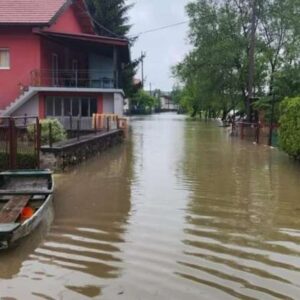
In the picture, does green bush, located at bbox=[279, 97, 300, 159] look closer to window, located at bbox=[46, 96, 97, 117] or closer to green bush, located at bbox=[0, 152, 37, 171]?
green bush, located at bbox=[0, 152, 37, 171]

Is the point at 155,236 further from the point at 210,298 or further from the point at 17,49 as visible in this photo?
the point at 17,49

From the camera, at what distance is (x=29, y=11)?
30.2 m

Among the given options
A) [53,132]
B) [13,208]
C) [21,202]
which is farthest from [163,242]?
[53,132]

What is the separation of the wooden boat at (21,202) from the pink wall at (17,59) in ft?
64.7

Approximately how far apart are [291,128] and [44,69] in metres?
17.5

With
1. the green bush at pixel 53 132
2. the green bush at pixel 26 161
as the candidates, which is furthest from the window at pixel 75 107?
the green bush at pixel 26 161

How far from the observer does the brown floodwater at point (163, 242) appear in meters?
5.70

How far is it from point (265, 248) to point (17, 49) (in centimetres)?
2530

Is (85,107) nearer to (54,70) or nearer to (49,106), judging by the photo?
(49,106)

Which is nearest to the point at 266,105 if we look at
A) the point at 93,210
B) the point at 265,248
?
the point at 93,210

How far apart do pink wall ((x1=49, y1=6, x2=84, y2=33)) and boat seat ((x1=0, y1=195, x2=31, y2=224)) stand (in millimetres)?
22900

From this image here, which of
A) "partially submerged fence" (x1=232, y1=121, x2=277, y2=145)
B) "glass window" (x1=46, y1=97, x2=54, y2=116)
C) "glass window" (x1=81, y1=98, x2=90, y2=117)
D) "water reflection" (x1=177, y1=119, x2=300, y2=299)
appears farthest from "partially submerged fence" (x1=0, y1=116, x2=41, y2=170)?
"glass window" (x1=81, y1=98, x2=90, y2=117)

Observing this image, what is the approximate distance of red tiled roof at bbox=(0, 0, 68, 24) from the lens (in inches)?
1147

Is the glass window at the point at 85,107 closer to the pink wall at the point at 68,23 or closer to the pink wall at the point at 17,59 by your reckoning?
the pink wall at the point at 17,59
